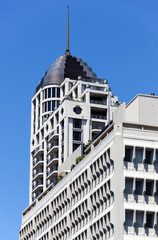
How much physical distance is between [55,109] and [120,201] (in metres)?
64.0

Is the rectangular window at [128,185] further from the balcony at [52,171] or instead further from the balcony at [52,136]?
the balcony at [52,136]

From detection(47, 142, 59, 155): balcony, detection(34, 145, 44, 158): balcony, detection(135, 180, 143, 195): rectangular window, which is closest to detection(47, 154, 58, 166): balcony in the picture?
detection(47, 142, 59, 155): balcony

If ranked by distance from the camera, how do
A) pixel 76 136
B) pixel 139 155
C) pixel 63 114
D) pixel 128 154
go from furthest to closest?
pixel 76 136 → pixel 63 114 → pixel 139 155 → pixel 128 154

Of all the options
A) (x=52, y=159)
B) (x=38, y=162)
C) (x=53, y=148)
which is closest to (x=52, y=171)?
(x=52, y=159)

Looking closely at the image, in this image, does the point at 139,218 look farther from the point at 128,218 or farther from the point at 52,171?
the point at 52,171

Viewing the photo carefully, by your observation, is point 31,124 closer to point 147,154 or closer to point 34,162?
point 34,162

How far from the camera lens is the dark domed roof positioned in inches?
6339

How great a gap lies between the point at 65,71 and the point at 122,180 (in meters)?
73.8

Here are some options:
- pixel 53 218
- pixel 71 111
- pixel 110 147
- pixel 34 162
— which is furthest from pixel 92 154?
pixel 34 162

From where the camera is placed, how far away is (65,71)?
161 m

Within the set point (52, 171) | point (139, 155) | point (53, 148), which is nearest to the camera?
point (139, 155)

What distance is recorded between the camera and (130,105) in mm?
96562

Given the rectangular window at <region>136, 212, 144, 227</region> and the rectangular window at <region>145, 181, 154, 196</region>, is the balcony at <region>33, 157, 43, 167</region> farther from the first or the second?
the rectangular window at <region>136, 212, 144, 227</region>

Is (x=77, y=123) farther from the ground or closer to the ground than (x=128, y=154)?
farther from the ground
